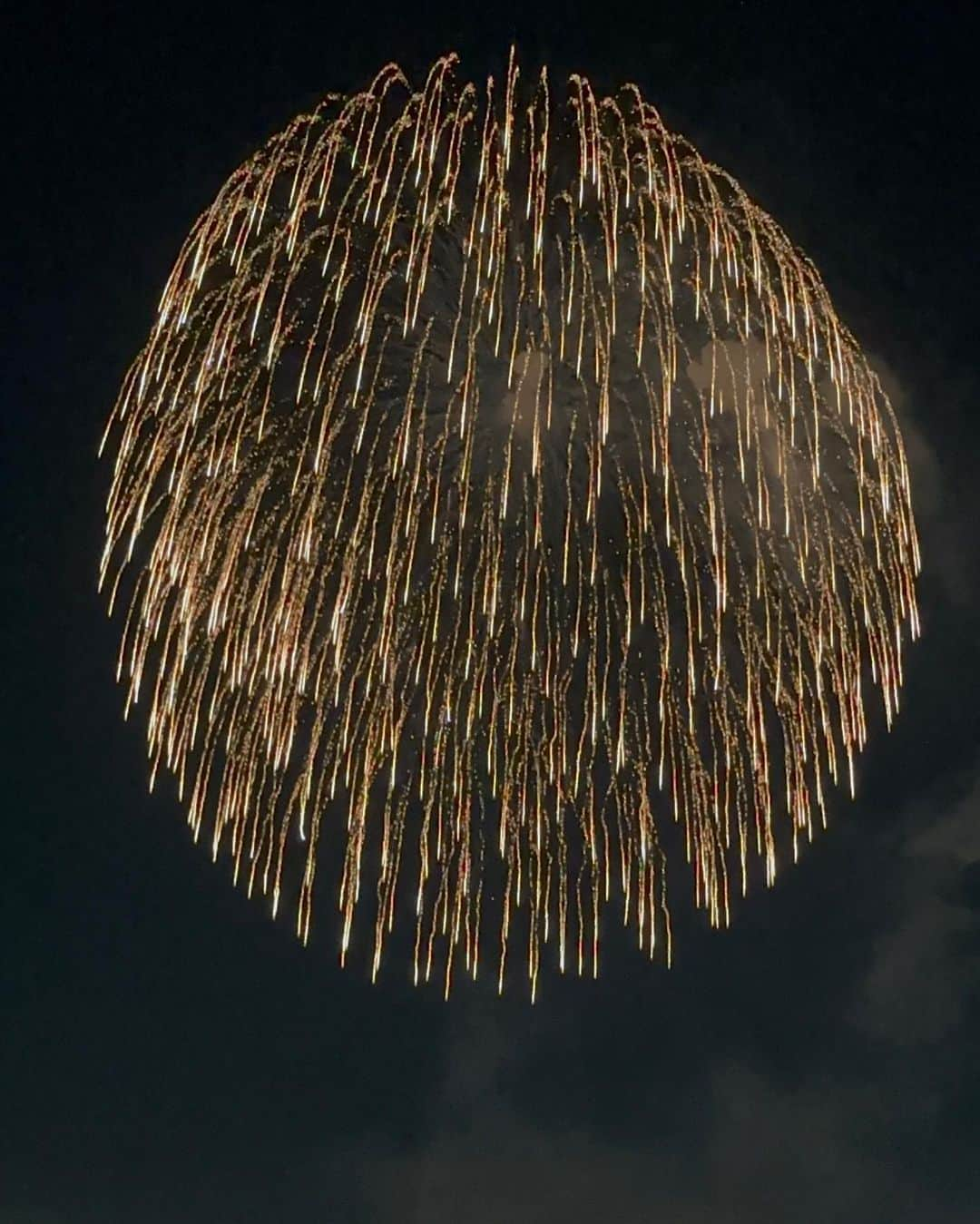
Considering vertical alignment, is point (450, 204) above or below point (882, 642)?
above

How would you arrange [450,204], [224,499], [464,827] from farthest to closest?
1. [464,827]
2. [224,499]
3. [450,204]

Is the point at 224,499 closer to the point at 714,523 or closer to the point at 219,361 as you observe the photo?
the point at 219,361

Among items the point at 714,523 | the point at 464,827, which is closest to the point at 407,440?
the point at 714,523

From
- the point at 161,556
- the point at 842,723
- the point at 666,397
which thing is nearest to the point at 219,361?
the point at 161,556

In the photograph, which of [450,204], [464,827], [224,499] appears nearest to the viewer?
[450,204]

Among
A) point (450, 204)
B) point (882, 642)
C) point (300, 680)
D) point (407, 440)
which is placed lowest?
point (300, 680)

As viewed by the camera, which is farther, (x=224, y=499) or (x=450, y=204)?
(x=224, y=499)

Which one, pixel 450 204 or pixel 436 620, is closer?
pixel 450 204

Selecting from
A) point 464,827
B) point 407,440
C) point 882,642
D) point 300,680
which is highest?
point 407,440

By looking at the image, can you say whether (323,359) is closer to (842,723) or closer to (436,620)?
(436,620)
